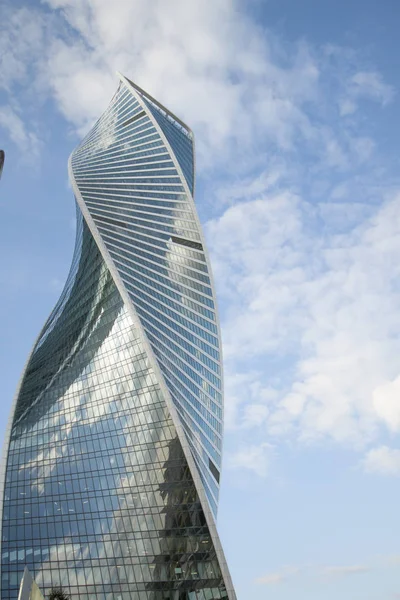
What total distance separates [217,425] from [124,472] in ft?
68.4

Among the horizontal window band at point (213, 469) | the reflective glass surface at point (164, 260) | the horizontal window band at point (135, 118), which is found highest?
the horizontal window band at point (135, 118)

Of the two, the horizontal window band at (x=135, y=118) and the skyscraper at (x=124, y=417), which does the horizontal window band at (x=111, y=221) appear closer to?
the skyscraper at (x=124, y=417)

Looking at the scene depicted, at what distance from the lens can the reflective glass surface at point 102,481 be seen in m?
66.9

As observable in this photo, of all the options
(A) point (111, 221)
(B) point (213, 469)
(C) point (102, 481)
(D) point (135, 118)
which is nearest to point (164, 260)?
(A) point (111, 221)

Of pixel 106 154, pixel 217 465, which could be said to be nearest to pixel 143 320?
pixel 217 465

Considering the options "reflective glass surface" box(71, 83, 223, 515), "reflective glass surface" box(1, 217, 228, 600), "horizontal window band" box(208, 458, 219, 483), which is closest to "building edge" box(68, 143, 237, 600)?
"reflective glass surface" box(1, 217, 228, 600)

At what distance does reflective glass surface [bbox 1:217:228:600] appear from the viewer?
2635 inches

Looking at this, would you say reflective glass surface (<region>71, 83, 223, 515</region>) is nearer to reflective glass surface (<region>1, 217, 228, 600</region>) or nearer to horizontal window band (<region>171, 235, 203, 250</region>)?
horizontal window band (<region>171, 235, 203, 250</region>)

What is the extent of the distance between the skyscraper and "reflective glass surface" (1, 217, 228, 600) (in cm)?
16

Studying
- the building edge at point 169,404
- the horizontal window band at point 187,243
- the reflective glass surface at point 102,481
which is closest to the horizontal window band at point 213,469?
the building edge at point 169,404

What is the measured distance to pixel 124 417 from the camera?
80438mm

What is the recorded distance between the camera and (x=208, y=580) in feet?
212

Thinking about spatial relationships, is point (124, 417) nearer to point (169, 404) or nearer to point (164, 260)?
point (169, 404)

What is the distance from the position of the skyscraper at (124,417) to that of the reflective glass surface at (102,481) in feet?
0.53
